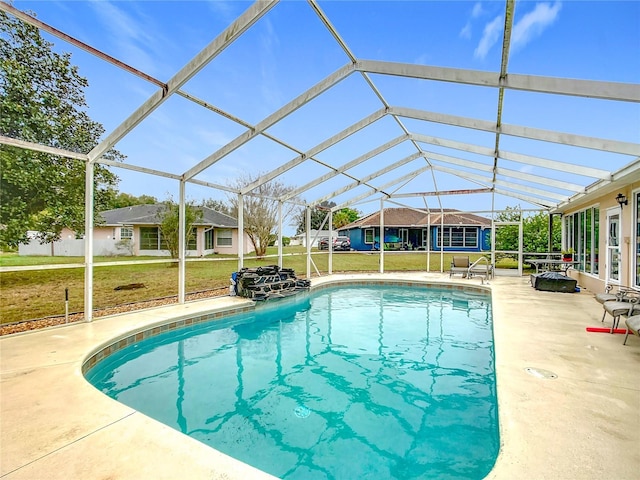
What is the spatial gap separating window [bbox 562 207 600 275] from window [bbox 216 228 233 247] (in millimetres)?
15512

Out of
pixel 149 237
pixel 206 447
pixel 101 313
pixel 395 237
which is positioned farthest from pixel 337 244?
pixel 206 447

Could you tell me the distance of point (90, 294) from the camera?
18.0 feet

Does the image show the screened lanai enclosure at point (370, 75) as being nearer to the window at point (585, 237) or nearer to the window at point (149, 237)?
the window at point (585, 237)

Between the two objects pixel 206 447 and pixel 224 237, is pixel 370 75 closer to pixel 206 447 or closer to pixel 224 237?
pixel 206 447

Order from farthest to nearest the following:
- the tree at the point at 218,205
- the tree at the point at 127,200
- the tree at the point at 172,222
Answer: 1. the tree at the point at 218,205
2. the tree at the point at 172,222
3. the tree at the point at 127,200

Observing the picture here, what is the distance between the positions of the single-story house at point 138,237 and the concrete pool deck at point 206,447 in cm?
307

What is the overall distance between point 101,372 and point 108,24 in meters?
5.39

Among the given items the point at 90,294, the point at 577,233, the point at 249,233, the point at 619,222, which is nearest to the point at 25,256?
the point at 90,294

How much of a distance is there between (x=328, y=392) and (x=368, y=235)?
23.4m

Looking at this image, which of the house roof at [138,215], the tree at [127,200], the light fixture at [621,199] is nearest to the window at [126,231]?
the house roof at [138,215]

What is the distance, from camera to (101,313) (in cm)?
616

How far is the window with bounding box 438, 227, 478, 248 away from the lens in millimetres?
23688

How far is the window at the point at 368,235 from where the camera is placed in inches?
1036

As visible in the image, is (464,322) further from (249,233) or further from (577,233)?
(249,233)
